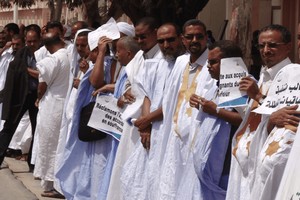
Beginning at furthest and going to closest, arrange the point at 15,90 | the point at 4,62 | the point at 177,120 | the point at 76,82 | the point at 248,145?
the point at 4,62 → the point at 15,90 → the point at 76,82 → the point at 177,120 → the point at 248,145

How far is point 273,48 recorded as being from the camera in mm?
5441

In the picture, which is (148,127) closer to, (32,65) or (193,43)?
(193,43)

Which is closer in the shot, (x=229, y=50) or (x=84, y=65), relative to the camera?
(x=229, y=50)

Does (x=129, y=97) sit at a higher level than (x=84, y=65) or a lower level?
lower

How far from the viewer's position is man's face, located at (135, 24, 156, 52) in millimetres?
7648

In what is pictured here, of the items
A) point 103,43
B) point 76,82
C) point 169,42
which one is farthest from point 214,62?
point 76,82

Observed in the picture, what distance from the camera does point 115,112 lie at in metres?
8.28

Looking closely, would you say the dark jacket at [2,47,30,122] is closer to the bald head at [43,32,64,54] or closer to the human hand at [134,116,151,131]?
the bald head at [43,32,64,54]

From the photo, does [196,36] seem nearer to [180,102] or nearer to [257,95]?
[180,102]

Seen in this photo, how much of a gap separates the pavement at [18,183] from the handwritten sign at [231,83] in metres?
4.81

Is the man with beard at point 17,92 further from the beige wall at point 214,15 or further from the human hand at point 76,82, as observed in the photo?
the beige wall at point 214,15

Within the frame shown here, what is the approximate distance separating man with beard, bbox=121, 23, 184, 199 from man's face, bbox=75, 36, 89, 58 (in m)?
1.77

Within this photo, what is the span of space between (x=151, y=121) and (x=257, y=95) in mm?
2056

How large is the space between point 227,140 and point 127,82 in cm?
182
